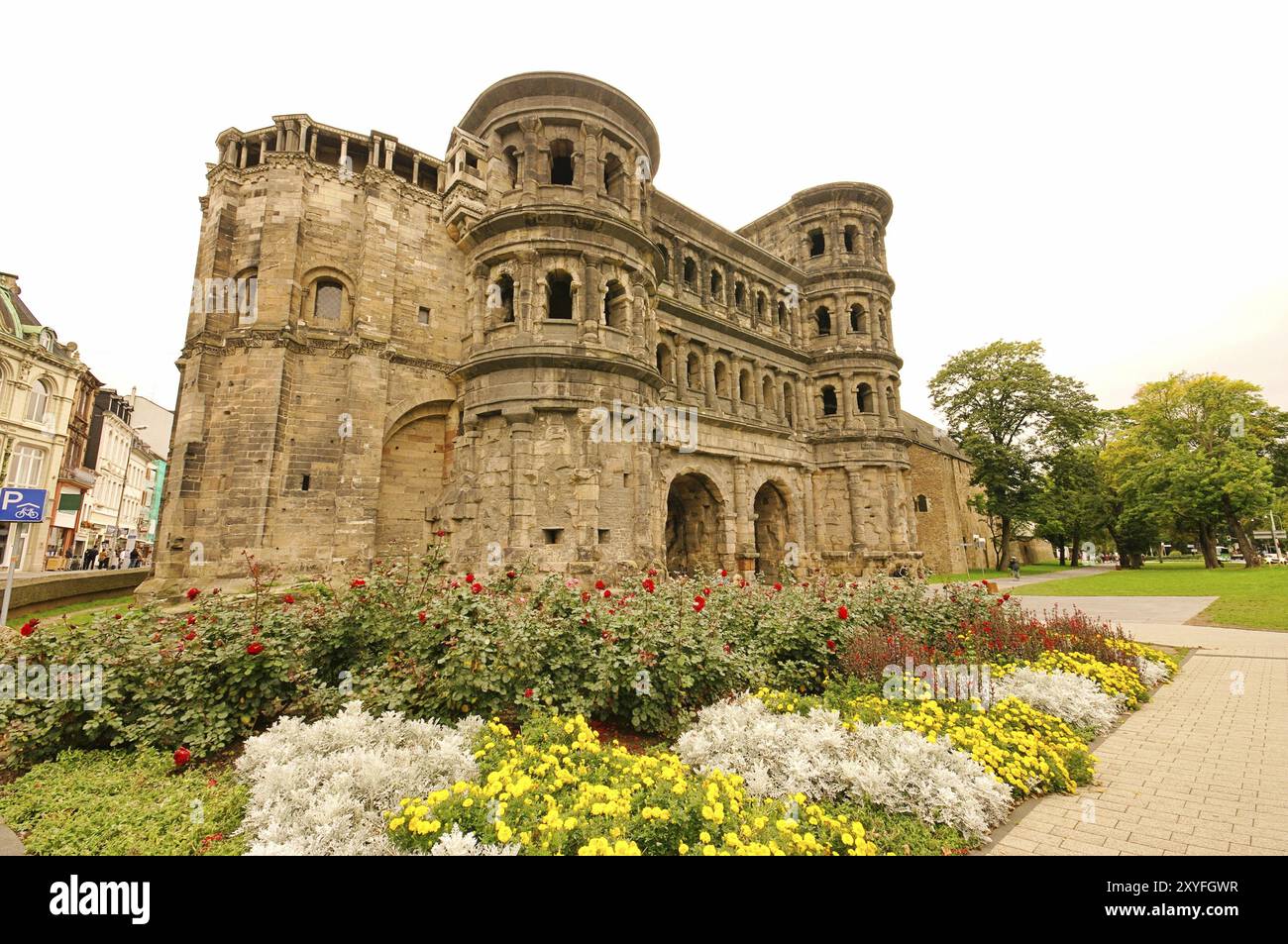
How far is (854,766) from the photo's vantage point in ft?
15.8

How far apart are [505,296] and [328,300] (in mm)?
6070

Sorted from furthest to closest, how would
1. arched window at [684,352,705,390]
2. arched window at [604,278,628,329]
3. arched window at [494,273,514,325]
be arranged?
arched window at [684,352,705,390] < arched window at [604,278,628,329] < arched window at [494,273,514,325]

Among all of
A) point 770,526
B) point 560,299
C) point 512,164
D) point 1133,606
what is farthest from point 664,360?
point 1133,606

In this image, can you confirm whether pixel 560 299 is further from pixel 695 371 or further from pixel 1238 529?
pixel 1238 529

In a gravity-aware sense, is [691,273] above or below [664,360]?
above

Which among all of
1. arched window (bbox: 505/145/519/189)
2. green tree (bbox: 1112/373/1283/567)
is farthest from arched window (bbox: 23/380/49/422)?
green tree (bbox: 1112/373/1283/567)

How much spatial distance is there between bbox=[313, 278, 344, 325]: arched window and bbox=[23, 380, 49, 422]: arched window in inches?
880

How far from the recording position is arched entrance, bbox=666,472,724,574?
21.2 meters

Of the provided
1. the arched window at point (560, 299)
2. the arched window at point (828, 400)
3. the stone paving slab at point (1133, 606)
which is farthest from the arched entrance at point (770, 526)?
the arched window at point (560, 299)

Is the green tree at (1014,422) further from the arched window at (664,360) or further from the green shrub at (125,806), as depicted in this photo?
the green shrub at (125,806)

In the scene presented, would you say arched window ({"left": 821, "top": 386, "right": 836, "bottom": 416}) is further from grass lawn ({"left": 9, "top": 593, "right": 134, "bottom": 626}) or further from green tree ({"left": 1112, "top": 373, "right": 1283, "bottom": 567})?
grass lawn ({"left": 9, "top": 593, "right": 134, "bottom": 626})

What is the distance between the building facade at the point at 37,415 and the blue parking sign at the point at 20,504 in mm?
A: 23105

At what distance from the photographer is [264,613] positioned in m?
6.34
